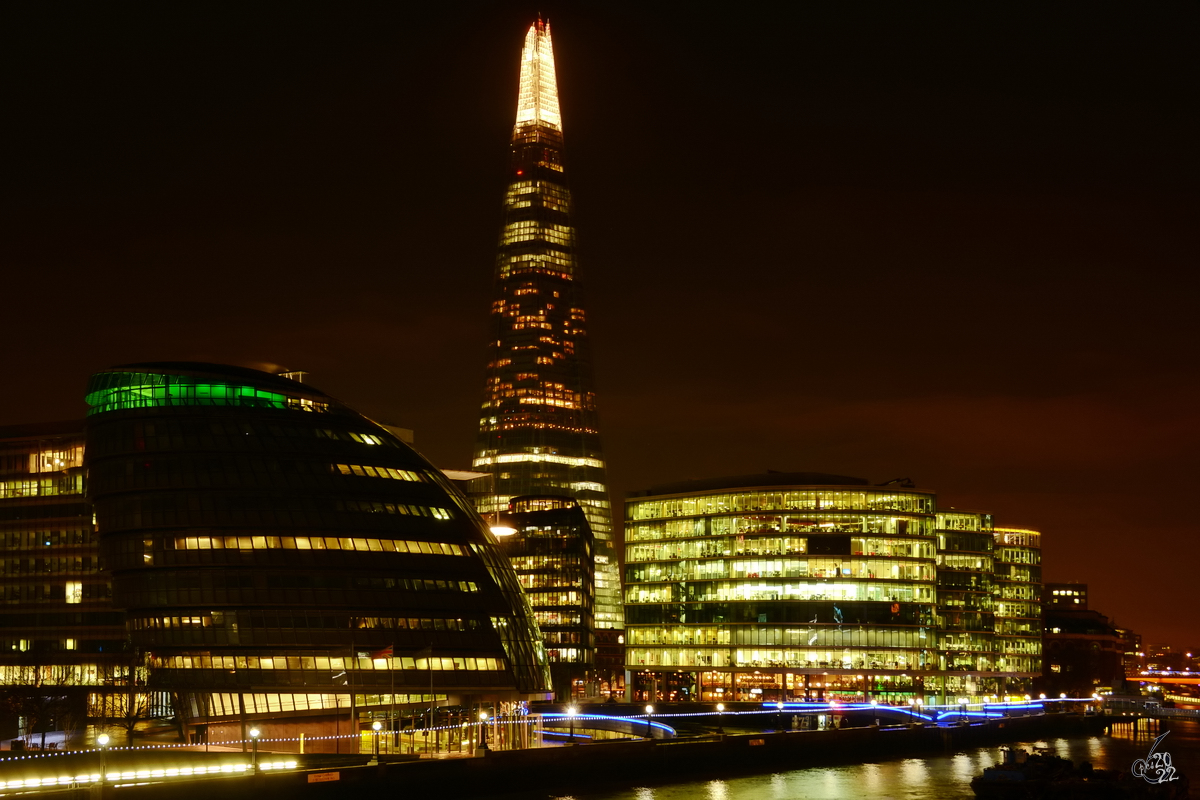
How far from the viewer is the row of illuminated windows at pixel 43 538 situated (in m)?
136

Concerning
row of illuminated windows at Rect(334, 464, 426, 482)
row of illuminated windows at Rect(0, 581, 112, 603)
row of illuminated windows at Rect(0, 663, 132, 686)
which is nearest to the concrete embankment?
row of illuminated windows at Rect(334, 464, 426, 482)

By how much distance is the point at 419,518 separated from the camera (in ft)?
402

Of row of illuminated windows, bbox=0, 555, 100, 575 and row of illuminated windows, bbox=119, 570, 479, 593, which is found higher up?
row of illuminated windows, bbox=0, 555, 100, 575

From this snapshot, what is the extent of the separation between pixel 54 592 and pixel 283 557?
32.0 m

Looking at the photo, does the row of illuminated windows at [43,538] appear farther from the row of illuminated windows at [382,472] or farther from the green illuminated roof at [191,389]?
the row of illuminated windows at [382,472]

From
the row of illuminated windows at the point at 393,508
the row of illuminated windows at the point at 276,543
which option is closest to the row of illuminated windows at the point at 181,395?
the row of illuminated windows at the point at 393,508

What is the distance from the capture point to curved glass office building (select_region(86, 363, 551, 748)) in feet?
374

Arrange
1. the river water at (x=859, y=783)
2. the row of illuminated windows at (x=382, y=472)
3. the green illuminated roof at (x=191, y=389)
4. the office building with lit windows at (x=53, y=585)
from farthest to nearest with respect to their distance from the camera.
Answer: the office building with lit windows at (x=53, y=585) → the green illuminated roof at (x=191, y=389) → the row of illuminated windows at (x=382, y=472) → the river water at (x=859, y=783)

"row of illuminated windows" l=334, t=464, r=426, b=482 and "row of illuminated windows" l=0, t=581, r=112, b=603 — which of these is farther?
"row of illuminated windows" l=0, t=581, r=112, b=603

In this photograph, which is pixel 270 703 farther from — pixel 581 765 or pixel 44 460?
pixel 44 460

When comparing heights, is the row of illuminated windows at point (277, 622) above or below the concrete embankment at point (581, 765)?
above

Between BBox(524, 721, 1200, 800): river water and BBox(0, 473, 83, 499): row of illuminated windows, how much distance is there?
5598 cm

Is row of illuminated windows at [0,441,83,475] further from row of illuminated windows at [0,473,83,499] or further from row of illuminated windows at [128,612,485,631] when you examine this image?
row of illuminated windows at [128,612,485,631]

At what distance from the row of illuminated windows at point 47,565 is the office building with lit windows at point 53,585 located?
87mm
